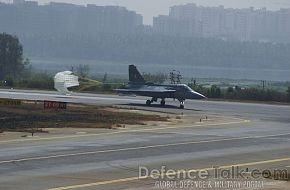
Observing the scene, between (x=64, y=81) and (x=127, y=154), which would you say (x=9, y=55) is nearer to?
(x=64, y=81)

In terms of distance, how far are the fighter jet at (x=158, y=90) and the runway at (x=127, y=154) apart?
70.4 ft

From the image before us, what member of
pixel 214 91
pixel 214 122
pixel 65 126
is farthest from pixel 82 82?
pixel 65 126

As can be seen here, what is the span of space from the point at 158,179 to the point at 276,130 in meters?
20.9

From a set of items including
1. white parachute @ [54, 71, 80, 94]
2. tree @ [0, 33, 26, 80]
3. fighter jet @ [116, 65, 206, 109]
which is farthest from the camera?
tree @ [0, 33, 26, 80]

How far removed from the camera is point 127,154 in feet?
81.1

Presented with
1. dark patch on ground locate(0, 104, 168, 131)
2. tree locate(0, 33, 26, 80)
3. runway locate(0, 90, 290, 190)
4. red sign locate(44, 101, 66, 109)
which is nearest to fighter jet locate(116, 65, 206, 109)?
dark patch on ground locate(0, 104, 168, 131)

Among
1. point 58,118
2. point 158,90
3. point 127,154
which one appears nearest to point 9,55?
point 158,90

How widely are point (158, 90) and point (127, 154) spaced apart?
35.8 metres

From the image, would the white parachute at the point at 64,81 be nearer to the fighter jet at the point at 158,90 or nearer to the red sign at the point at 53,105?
the fighter jet at the point at 158,90

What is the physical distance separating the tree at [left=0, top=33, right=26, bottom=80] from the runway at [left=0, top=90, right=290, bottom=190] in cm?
11044

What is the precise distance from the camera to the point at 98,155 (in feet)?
79.2

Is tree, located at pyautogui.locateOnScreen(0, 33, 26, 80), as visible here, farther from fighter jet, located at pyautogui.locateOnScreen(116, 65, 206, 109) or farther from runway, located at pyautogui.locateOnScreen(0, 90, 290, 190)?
runway, located at pyautogui.locateOnScreen(0, 90, 290, 190)

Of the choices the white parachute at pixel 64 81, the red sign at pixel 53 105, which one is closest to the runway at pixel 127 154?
the red sign at pixel 53 105

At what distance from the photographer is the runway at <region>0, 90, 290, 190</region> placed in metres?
18.7
